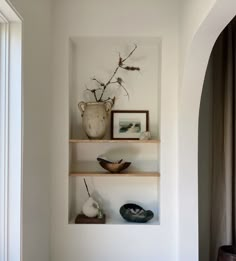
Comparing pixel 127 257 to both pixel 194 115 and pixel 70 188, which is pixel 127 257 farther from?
pixel 194 115

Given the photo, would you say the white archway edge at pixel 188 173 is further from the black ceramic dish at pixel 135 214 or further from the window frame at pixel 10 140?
the window frame at pixel 10 140

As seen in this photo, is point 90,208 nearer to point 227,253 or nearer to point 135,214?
point 135,214

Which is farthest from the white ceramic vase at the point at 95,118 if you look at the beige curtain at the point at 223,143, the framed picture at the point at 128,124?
the beige curtain at the point at 223,143

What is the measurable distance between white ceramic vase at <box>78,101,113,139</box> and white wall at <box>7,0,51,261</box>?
0.30 metres

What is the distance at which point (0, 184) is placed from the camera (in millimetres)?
1736

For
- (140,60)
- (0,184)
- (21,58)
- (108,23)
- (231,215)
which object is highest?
(108,23)

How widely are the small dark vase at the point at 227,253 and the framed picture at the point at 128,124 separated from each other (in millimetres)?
1130

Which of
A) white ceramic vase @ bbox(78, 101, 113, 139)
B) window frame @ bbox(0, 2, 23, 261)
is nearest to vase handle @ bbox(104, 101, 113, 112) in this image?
white ceramic vase @ bbox(78, 101, 113, 139)

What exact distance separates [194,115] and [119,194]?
0.98 meters

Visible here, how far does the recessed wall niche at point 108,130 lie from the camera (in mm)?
2705

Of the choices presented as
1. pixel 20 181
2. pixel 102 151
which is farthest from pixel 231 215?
pixel 20 181

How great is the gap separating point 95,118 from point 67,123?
24 cm

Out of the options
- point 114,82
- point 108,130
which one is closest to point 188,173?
point 108,130

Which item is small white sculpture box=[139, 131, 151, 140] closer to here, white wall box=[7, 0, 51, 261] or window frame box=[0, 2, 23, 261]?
white wall box=[7, 0, 51, 261]
